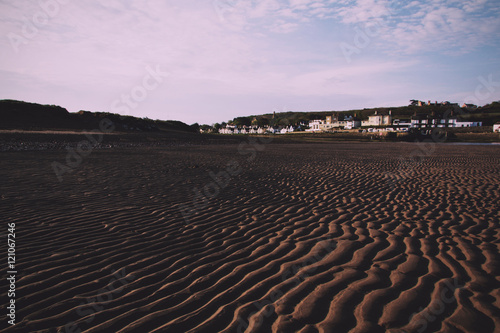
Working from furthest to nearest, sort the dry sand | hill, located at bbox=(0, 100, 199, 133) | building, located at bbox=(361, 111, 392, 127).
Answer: building, located at bbox=(361, 111, 392, 127) < hill, located at bbox=(0, 100, 199, 133) < the dry sand

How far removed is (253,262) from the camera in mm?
4195

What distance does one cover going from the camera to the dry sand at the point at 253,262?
294 centimetres

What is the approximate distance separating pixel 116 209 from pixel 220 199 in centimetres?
275

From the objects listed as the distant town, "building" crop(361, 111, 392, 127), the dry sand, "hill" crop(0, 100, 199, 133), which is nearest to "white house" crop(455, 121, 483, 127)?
the distant town

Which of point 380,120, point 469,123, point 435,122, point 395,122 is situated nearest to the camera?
point 469,123

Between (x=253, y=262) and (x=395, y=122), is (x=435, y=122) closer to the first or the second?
(x=395, y=122)

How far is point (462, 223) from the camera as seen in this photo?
6074 mm

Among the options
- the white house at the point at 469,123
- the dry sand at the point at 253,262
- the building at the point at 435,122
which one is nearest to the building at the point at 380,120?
the building at the point at 435,122

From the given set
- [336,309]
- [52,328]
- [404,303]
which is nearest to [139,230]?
[52,328]

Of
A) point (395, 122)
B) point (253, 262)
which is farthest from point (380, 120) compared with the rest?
point (253, 262)

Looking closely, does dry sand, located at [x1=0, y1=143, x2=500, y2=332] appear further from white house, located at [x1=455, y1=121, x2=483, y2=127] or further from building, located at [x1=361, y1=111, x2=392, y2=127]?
building, located at [x1=361, y1=111, x2=392, y2=127]

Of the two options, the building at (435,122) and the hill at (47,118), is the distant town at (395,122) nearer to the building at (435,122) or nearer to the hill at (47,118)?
the building at (435,122)

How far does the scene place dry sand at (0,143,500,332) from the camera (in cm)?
294

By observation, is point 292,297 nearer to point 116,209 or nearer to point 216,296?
point 216,296
